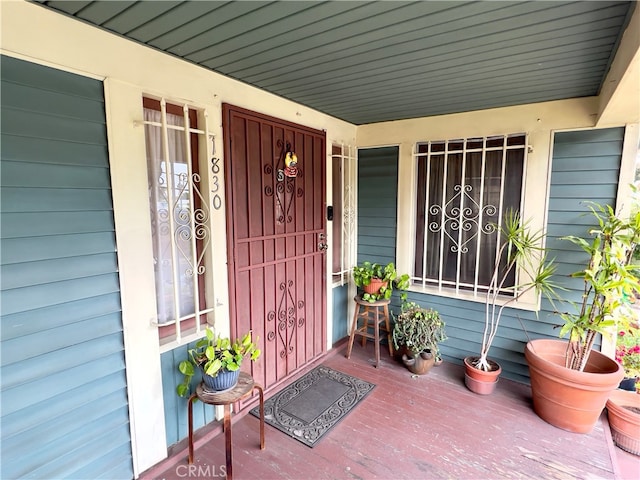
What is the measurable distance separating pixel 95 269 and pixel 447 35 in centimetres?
205

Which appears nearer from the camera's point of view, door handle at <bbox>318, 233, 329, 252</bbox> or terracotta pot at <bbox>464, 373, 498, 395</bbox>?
terracotta pot at <bbox>464, 373, 498, 395</bbox>

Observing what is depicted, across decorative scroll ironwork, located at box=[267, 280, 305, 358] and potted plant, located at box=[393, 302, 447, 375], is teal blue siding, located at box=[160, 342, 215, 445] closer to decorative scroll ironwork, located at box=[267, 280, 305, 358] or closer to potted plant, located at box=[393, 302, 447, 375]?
decorative scroll ironwork, located at box=[267, 280, 305, 358]

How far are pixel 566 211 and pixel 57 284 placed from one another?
335 cm

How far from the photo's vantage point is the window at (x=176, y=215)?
187 centimetres

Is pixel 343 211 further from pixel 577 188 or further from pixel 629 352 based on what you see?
pixel 629 352

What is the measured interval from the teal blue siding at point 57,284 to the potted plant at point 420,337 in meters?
2.25

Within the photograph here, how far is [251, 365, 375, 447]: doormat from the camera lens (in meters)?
2.27

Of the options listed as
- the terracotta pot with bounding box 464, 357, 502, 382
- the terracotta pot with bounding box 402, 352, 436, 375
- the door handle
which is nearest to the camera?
the terracotta pot with bounding box 464, 357, 502, 382

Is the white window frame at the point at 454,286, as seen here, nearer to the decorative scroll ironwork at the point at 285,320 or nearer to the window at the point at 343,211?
the window at the point at 343,211

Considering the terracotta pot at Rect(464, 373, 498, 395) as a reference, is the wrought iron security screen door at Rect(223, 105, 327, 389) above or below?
above

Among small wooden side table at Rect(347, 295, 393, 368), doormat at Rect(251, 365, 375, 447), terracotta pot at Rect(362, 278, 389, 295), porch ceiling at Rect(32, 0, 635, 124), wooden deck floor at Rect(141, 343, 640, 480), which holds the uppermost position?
porch ceiling at Rect(32, 0, 635, 124)

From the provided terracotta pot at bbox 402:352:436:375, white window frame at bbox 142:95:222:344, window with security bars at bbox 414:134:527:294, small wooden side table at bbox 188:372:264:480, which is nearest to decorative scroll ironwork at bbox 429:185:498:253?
window with security bars at bbox 414:134:527:294

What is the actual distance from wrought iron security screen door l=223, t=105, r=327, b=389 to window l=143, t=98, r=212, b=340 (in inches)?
8.6

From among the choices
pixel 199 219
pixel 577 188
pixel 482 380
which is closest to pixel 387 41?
pixel 199 219
